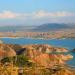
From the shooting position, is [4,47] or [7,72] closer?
[7,72]

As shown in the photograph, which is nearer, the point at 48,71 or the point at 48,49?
the point at 48,71

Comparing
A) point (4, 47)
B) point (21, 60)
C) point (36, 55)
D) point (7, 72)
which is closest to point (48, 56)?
point (36, 55)

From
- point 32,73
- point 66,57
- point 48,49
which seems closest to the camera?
point 32,73

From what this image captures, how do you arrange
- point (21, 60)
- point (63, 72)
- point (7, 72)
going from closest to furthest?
point (7, 72), point (63, 72), point (21, 60)

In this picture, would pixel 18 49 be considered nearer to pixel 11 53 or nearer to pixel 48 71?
pixel 11 53

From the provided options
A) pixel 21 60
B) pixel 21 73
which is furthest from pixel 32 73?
pixel 21 60

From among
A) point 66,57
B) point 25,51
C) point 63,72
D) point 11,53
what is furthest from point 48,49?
point 63,72

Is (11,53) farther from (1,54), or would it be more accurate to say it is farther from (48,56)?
(48,56)

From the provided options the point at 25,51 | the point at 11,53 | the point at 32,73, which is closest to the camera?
the point at 32,73

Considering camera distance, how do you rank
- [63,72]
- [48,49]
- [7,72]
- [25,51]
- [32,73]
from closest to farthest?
[7,72] < [32,73] < [63,72] < [25,51] < [48,49]
